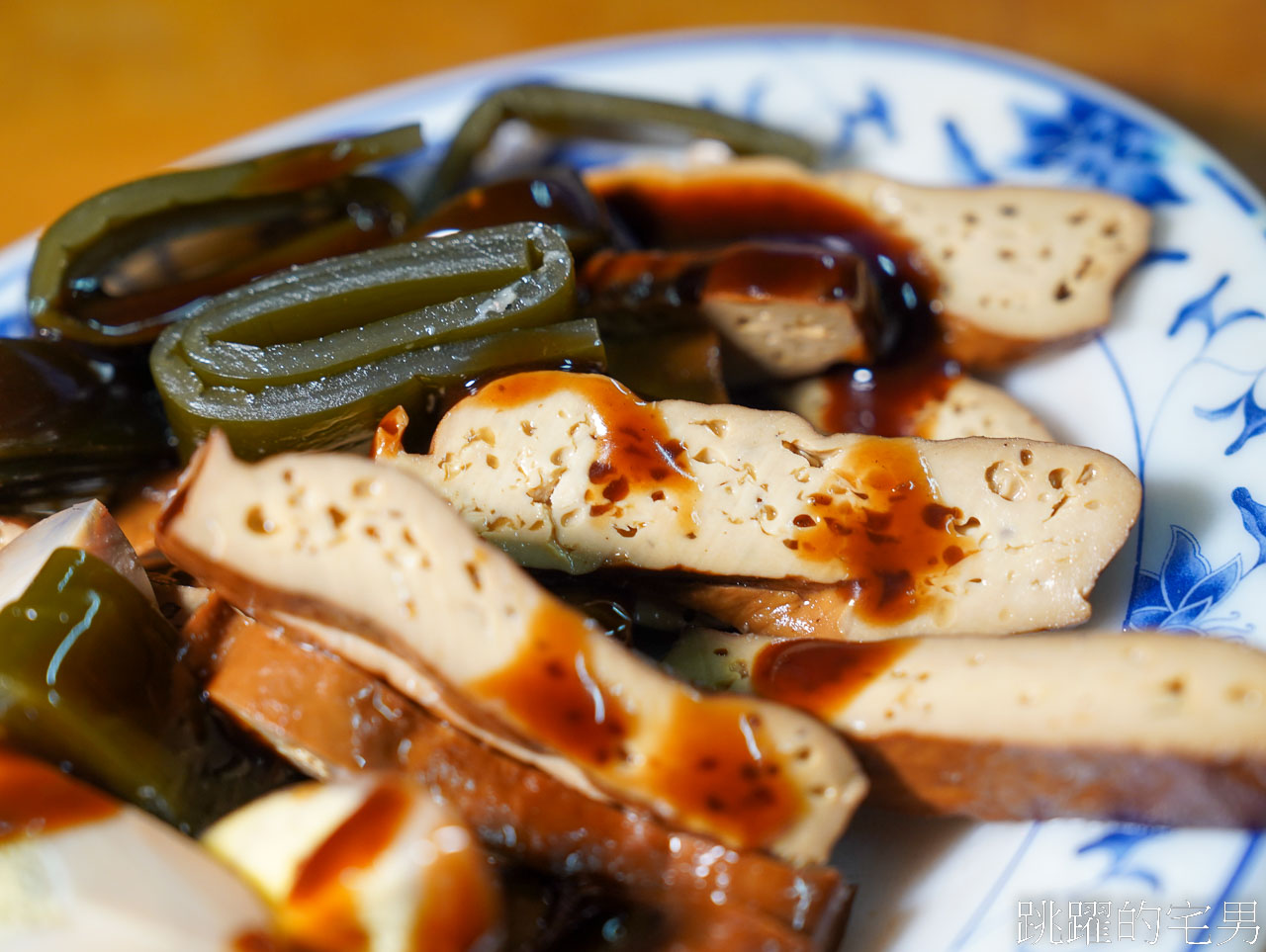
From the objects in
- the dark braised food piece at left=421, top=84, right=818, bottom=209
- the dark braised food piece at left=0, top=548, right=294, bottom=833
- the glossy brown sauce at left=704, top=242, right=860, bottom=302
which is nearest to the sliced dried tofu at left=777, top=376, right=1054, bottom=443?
the glossy brown sauce at left=704, top=242, right=860, bottom=302

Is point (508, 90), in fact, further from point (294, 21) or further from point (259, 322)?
point (294, 21)

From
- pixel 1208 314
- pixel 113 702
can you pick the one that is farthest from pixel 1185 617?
pixel 113 702

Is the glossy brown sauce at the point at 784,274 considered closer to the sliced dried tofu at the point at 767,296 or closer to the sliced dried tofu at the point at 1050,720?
the sliced dried tofu at the point at 767,296

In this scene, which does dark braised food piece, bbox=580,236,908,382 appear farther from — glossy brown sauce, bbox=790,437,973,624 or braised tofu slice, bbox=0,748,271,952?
braised tofu slice, bbox=0,748,271,952

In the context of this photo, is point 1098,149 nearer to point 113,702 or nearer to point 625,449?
point 625,449

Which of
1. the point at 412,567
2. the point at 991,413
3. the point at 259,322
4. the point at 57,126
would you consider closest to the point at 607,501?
the point at 412,567
